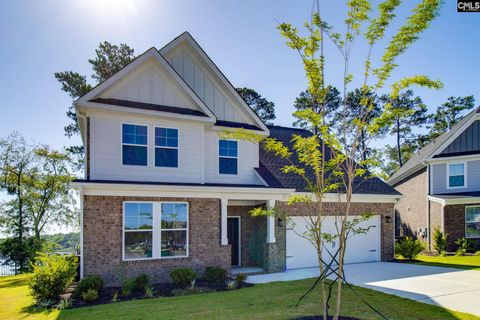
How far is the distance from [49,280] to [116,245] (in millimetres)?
2063

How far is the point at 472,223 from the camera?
19906mm

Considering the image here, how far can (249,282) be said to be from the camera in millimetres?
11805

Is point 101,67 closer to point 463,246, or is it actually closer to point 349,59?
point 349,59

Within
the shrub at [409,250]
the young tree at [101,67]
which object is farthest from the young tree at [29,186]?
the shrub at [409,250]

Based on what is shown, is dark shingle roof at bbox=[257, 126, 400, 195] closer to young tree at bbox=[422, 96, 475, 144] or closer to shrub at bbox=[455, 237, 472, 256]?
shrub at bbox=[455, 237, 472, 256]

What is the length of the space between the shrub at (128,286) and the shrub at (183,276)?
1.32 m

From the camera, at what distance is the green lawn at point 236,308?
7719mm

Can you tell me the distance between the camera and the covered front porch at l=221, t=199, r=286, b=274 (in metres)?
13.8

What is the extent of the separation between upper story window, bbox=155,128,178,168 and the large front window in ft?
55.2

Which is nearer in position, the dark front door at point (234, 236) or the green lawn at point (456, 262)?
the dark front door at point (234, 236)

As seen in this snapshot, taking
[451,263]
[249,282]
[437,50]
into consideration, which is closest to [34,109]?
[249,282]

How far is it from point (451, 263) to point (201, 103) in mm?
13035

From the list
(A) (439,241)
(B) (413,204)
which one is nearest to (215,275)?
(A) (439,241)

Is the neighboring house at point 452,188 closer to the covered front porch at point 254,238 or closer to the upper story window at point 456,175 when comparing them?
the upper story window at point 456,175
